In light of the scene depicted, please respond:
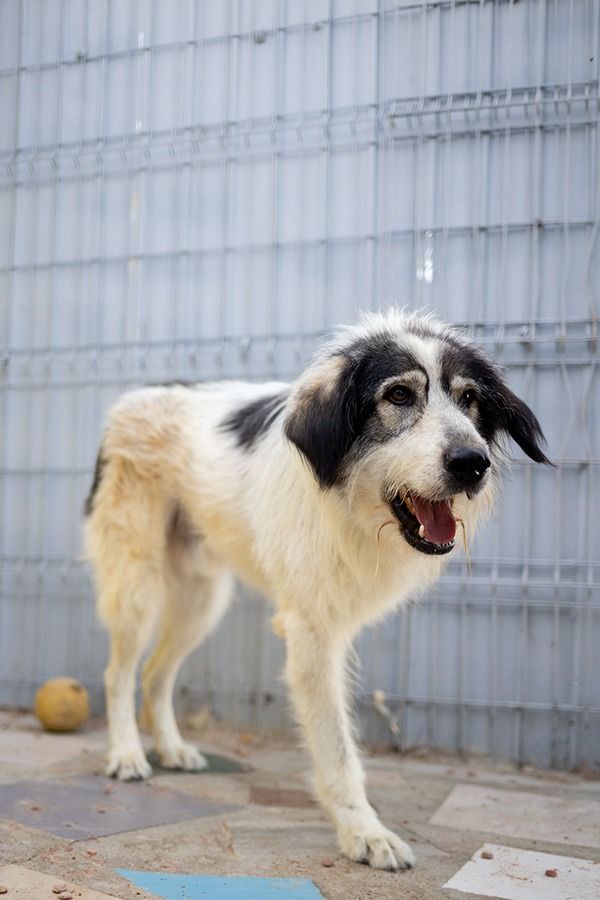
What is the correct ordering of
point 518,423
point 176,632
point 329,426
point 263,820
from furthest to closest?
point 176,632
point 263,820
point 518,423
point 329,426

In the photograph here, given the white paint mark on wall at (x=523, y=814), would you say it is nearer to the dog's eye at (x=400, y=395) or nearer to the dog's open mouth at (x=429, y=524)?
the dog's open mouth at (x=429, y=524)

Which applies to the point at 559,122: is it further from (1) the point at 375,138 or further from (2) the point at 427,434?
(2) the point at 427,434

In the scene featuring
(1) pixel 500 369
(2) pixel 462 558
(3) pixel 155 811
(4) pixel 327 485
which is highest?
(1) pixel 500 369

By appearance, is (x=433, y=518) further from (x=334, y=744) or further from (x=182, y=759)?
(x=182, y=759)

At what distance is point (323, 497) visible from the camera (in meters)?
3.14

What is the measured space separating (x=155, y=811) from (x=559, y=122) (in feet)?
10.8

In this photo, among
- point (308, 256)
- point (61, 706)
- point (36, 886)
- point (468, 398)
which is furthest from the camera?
point (308, 256)

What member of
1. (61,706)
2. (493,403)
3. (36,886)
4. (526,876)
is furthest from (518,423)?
(61,706)

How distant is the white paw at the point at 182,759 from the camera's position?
4086mm

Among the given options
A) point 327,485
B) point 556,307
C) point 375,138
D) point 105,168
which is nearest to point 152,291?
point 105,168

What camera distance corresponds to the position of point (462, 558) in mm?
4449

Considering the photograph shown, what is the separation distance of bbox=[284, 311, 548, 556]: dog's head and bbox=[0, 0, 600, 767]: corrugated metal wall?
52.4 inches

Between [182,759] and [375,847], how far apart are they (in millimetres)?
1381

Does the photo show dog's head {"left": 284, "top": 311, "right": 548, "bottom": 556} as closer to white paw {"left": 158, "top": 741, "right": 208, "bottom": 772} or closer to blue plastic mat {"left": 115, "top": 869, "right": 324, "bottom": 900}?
blue plastic mat {"left": 115, "top": 869, "right": 324, "bottom": 900}
